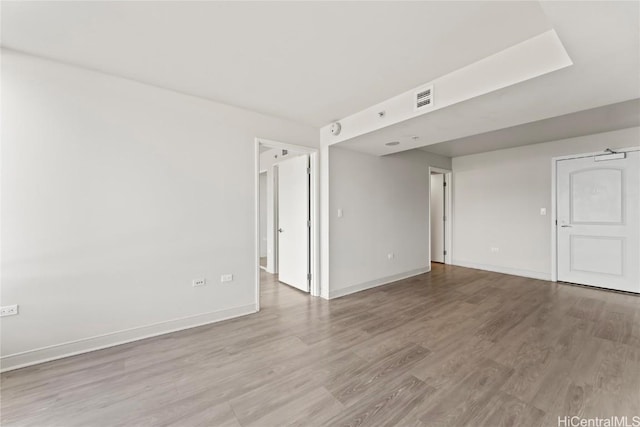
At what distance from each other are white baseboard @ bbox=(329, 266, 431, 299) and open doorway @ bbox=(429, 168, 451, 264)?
1114 millimetres

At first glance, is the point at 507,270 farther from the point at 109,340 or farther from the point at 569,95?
the point at 109,340

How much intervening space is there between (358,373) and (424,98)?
259cm

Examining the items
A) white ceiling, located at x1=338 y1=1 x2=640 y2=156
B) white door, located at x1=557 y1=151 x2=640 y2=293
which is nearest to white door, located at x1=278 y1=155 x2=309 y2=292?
white ceiling, located at x1=338 y1=1 x2=640 y2=156

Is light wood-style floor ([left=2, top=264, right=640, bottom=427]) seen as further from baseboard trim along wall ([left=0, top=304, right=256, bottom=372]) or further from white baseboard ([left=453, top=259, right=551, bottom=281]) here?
white baseboard ([left=453, top=259, right=551, bottom=281])

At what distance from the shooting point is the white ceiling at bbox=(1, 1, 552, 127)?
1.68 m

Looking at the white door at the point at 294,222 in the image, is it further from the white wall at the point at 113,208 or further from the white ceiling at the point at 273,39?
the white ceiling at the point at 273,39

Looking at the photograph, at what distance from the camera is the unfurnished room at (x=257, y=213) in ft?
5.59

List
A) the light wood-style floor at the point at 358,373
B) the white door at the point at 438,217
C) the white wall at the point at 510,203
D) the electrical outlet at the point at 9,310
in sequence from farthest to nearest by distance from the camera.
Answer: the white door at the point at 438,217 → the white wall at the point at 510,203 → the electrical outlet at the point at 9,310 → the light wood-style floor at the point at 358,373

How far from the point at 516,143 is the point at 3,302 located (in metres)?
7.15

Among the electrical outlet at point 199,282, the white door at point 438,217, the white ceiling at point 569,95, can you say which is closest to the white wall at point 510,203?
the white door at point 438,217

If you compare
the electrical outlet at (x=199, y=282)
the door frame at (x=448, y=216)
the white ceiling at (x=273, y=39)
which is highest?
the white ceiling at (x=273, y=39)

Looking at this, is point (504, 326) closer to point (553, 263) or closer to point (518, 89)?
point (518, 89)

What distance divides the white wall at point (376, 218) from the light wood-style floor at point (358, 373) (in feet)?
3.34

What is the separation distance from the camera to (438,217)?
6.52 metres
